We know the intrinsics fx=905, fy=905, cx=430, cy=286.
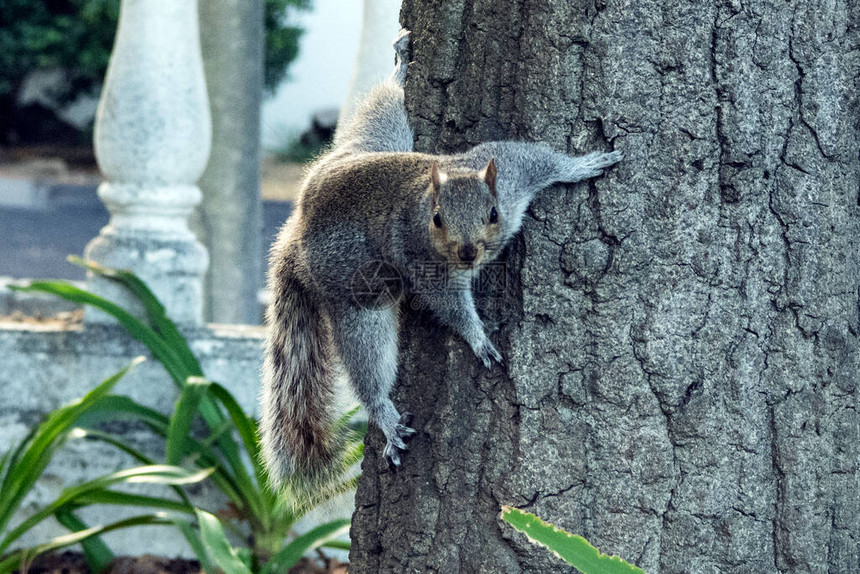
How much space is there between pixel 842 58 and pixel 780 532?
554 mm

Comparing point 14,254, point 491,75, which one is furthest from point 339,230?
point 14,254

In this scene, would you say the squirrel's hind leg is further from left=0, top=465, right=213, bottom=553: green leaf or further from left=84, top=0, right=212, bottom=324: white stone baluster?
left=84, top=0, right=212, bottom=324: white stone baluster

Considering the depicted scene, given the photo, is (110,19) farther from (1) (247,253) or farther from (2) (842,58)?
(2) (842,58)

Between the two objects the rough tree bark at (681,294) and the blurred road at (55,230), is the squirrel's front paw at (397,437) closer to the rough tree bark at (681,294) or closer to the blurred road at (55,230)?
the rough tree bark at (681,294)

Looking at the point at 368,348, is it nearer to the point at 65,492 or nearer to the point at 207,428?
the point at 65,492

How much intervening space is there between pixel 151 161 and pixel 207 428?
711mm

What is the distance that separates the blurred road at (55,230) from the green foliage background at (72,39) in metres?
1.24

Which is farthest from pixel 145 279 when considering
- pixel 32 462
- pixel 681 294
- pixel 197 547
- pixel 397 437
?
pixel 681 294

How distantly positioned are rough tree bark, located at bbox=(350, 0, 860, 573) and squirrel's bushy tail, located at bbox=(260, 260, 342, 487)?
0.37 m

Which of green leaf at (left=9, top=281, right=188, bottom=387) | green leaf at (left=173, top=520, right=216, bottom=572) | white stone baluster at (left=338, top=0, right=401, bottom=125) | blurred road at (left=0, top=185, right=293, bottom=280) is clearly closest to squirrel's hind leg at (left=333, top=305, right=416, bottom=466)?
green leaf at (left=173, top=520, right=216, bottom=572)

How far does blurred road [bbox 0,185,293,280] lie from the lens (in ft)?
20.1

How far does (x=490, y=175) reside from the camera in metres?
1.08

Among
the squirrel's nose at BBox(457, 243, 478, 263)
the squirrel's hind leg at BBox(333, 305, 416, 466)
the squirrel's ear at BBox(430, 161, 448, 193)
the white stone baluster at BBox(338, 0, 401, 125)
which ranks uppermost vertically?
the white stone baluster at BBox(338, 0, 401, 125)

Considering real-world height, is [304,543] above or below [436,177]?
below
